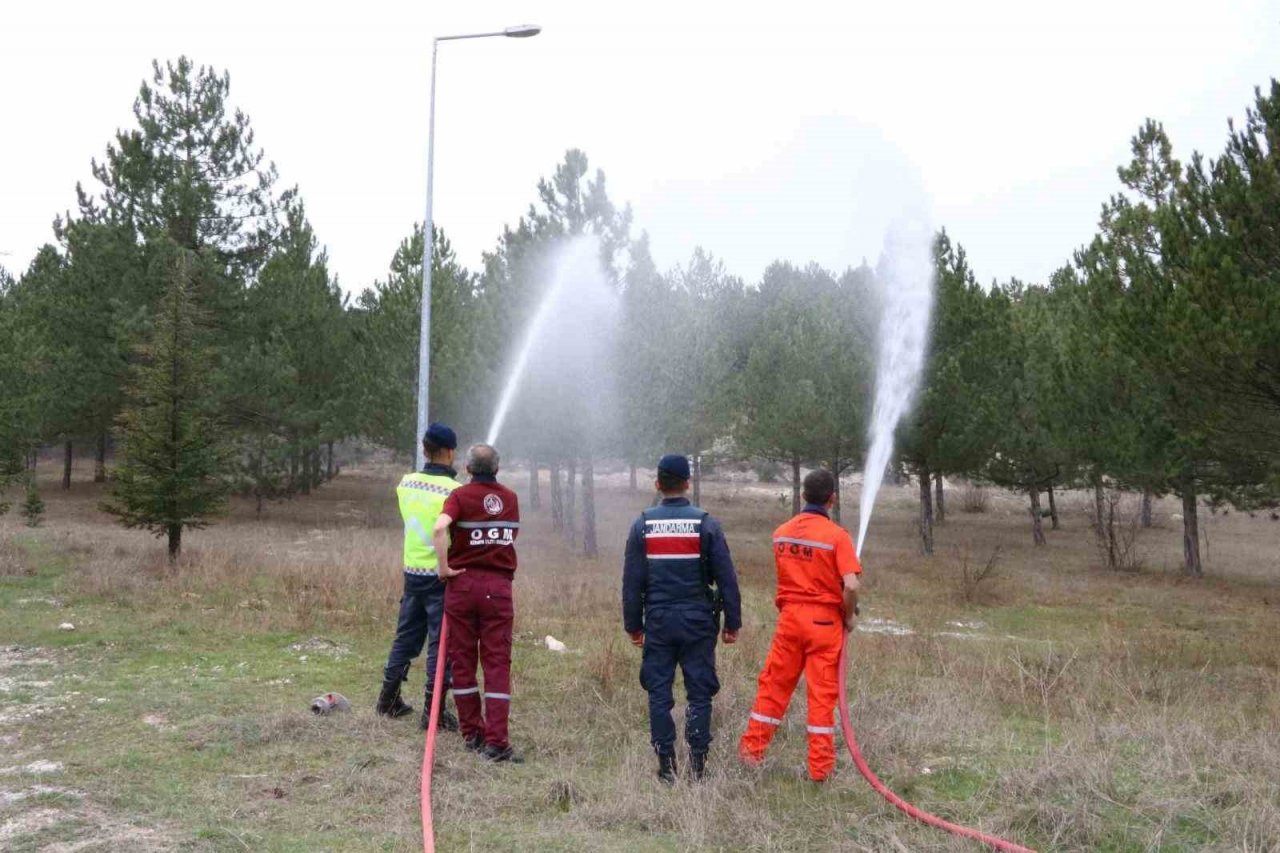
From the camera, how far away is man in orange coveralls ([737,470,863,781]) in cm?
572

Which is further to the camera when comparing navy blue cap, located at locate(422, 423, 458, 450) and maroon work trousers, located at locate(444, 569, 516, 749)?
navy blue cap, located at locate(422, 423, 458, 450)

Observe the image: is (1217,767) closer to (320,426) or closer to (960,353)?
(960,353)

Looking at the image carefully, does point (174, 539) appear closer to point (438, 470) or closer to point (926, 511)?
point (438, 470)

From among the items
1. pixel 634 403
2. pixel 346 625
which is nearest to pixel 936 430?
pixel 634 403

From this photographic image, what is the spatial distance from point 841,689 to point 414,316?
23.2 metres

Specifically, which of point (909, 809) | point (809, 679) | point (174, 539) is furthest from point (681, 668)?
point (174, 539)

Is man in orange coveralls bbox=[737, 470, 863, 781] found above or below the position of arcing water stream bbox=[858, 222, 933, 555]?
below

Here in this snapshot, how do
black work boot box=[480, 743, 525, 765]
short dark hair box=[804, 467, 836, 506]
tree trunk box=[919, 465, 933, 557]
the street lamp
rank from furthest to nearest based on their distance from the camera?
tree trunk box=[919, 465, 933, 557] → the street lamp → black work boot box=[480, 743, 525, 765] → short dark hair box=[804, 467, 836, 506]

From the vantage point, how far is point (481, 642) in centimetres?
630

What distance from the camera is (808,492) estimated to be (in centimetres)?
587

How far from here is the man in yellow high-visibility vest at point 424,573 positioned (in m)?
6.82

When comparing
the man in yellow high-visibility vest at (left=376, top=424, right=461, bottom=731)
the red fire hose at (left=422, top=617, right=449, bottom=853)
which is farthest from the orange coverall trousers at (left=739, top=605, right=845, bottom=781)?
the man in yellow high-visibility vest at (left=376, top=424, right=461, bottom=731)

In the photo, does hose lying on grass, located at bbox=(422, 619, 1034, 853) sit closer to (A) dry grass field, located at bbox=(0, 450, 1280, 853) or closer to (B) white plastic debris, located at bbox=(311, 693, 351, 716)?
(A) dry grass field, located at bbox=(0, 450, 1280, 853)

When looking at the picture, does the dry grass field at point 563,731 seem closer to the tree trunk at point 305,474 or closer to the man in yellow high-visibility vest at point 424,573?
the man in yellow high-visibility vest at point 424,573
